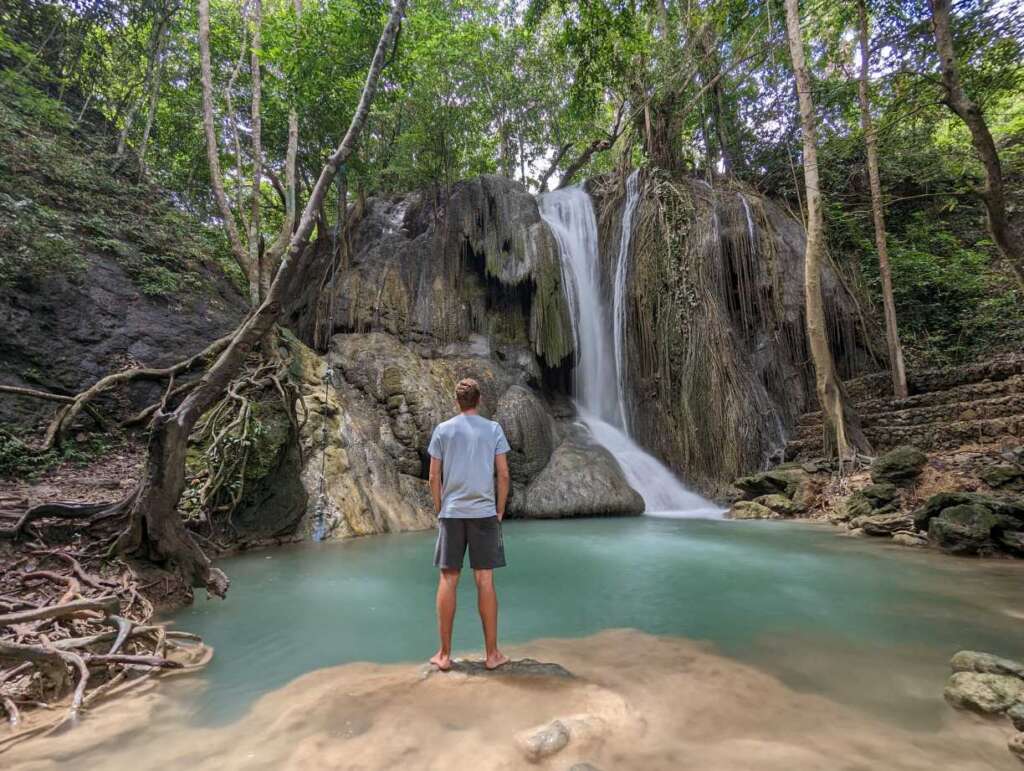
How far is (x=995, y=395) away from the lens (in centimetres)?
868

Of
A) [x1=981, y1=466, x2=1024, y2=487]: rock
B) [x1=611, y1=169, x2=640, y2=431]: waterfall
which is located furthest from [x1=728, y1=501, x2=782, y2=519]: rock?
[x1=611, y1=169, x2=640, y2=431]: waterfall

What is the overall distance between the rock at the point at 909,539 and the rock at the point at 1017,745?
526cm

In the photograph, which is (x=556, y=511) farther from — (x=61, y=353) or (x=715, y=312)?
(x=61, y=353)

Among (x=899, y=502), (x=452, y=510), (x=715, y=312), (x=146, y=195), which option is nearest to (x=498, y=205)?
(x=715, y=312)

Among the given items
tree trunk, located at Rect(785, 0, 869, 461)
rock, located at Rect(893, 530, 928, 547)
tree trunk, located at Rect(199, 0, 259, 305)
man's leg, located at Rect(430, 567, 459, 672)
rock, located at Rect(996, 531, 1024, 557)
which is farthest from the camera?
tree trunk, located at Rect(785, 0, 869, 461)

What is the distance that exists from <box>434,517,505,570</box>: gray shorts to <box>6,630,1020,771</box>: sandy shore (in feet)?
1.89

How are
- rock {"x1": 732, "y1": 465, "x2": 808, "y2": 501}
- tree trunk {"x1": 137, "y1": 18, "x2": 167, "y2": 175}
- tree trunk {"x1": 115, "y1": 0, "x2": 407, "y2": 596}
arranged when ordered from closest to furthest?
1. tree trunk {"x1": 115, "y1": 0, "x2": 407, "y2": 596}
2. rock {"x1": 732, "y1": 465, "x2": 808, "y2": 501}
3. tree trunk {"x1": 137, "y1": 18, "x2": 167, "y2": 175}

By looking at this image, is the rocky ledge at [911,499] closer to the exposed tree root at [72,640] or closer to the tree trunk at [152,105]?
the exposed tree root at [72,640]

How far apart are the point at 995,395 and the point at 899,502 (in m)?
3.15

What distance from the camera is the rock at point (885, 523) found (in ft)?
22.4

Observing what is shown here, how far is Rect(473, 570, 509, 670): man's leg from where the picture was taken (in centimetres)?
278

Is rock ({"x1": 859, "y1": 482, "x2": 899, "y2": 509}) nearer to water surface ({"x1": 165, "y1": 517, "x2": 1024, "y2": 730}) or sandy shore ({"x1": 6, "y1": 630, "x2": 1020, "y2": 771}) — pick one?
water surface ({"x1": 165, "y1": 517, "x2": 1024, "y2": 730})

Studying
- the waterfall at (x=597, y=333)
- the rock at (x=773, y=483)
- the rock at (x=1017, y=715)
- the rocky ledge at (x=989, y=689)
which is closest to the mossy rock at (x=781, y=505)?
the rock at (x=773, y=483)

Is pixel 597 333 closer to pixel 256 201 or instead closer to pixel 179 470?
pixel 256 201
